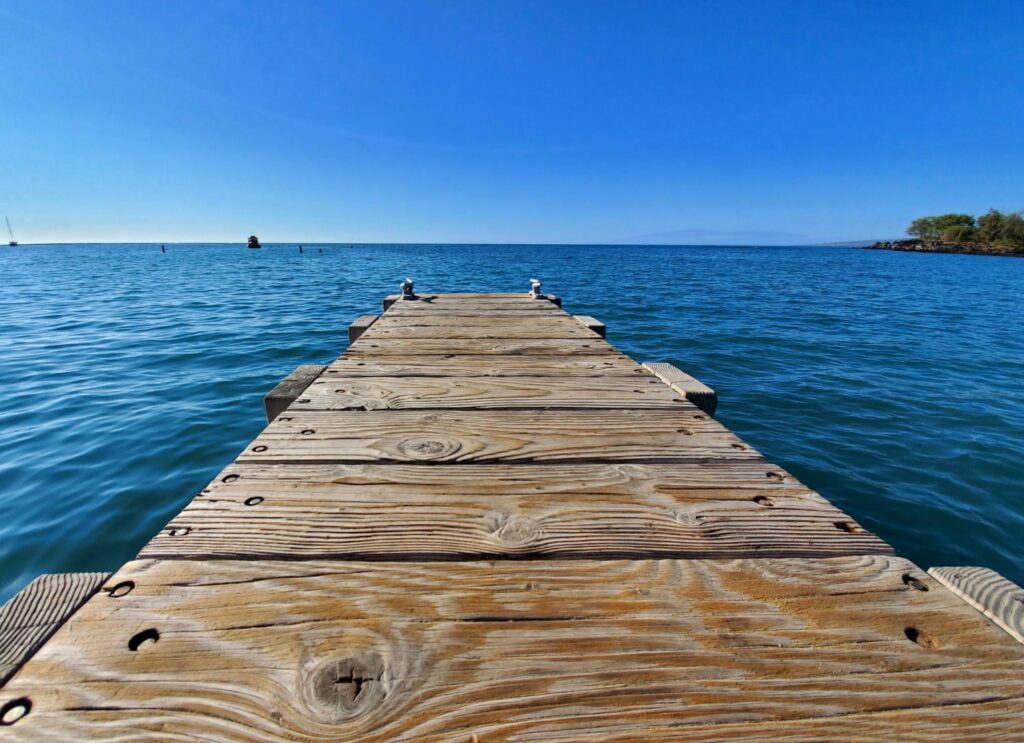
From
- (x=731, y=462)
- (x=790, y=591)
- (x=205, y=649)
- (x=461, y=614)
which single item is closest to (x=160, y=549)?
(x=205, y=649)

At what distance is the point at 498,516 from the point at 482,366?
184 cm

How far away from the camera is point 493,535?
1271 millimetres

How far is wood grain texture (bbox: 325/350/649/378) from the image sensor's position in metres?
2.91

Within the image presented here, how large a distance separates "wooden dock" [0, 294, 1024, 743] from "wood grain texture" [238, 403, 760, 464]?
3cm

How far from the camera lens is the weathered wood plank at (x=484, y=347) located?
3527 millimetres

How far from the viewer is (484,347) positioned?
12.2 feet

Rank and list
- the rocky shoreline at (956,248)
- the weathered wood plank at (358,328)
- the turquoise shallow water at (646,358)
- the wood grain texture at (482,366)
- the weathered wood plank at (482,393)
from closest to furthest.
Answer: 1. the weathered wood plank at (482,393)
2. the wood grain texture at (482,366)
3. the turquoise shallow water at (646,358)
4. the weathered wood plank at (358,328)
5. the rocky shoreline at (956,248)

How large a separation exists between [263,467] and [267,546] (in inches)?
20.1

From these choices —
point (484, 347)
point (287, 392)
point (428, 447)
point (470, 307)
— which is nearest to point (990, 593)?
point (428, 447)

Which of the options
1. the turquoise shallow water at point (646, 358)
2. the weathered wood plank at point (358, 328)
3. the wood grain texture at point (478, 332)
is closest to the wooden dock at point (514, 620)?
the wood grain texture at point (478, 332)

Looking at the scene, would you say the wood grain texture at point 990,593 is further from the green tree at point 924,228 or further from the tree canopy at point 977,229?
the green tree at point 924,228

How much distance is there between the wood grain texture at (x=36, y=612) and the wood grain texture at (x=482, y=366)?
6.04ft

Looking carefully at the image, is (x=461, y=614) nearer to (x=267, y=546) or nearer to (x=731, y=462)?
(x=267, y=546)

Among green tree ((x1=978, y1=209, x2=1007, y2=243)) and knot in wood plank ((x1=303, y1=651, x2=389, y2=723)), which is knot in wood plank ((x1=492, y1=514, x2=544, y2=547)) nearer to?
knot in wood plank ((x1=303, y1=651, x2=389, y2=723))
